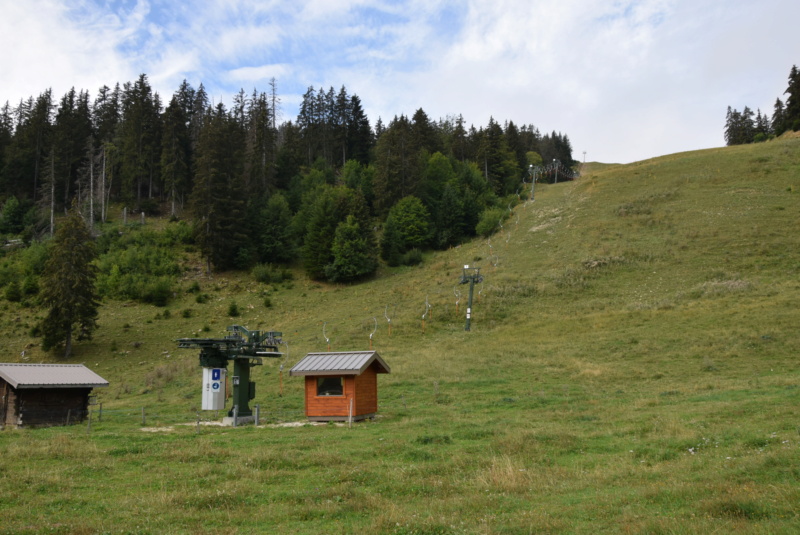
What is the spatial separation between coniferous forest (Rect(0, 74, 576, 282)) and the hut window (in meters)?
41.9

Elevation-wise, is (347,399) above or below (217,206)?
below

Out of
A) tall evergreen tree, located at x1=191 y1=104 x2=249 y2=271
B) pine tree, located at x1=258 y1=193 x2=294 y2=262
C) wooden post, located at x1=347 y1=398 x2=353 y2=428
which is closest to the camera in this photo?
wooden post, located at x1=347 y1=398 x2=353 y2=428

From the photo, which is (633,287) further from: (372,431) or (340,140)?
(340,140)

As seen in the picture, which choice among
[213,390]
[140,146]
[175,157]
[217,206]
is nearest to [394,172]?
[217,206]

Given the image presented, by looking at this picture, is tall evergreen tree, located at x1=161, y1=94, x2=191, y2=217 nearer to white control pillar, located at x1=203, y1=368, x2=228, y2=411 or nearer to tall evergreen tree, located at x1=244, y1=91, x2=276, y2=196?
tall evergreen tree, located at x1=244, y1=91, x2=276, y2=196

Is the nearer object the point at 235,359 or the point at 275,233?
the point at 235,359

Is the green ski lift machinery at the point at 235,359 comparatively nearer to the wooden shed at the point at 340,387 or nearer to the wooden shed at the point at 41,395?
the wooden shed at the point at 340,387

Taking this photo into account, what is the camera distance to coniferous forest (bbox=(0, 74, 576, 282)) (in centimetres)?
7025

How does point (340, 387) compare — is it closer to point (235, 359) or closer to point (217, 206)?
point (235, 359)

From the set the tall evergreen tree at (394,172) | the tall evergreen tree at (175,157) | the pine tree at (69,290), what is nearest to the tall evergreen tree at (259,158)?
the tall evergreen tree at (175,157)

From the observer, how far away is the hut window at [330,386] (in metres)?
25.0

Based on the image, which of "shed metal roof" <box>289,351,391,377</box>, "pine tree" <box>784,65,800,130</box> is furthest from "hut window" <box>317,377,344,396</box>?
"pine tree" <box>784,65,800,130</box>

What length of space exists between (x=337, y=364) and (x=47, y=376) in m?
14.3

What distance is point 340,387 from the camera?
81.8 ft
